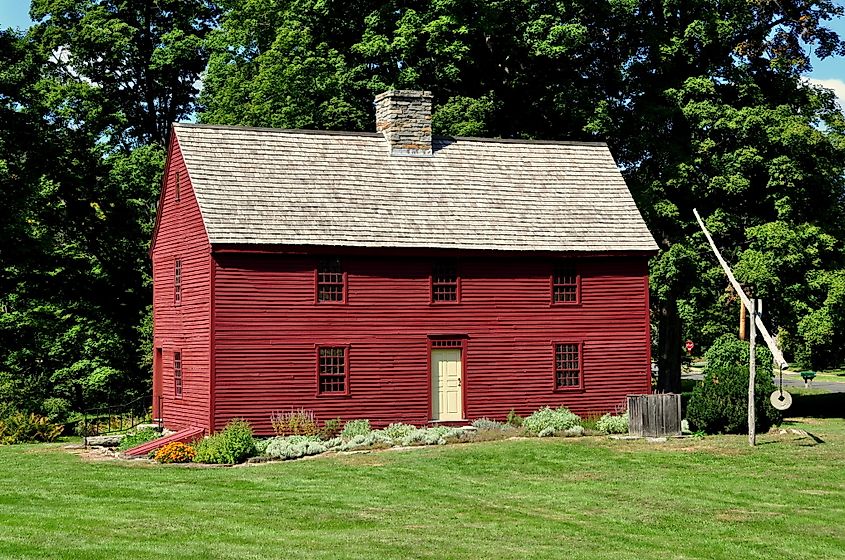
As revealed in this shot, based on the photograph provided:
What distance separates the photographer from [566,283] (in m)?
36.8

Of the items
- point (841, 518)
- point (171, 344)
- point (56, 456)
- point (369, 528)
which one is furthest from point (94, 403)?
point (841, 518)

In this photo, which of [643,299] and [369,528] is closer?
[369,528]

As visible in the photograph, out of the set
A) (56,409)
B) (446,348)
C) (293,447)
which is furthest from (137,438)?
(446,348)

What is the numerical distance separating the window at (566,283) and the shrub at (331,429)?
7.59 metres

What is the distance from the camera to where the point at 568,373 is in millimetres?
36531

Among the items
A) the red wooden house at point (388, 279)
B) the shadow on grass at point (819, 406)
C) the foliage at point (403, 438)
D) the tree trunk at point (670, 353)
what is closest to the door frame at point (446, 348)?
the red wooden house at point (388, 279)

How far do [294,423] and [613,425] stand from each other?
8.67 m

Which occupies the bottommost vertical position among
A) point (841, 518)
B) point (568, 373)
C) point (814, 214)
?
point (841, 518)

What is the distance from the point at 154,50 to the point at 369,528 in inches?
1360

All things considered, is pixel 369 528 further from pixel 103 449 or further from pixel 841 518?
pixel 103 449

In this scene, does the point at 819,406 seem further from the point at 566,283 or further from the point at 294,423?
the point at 294,423

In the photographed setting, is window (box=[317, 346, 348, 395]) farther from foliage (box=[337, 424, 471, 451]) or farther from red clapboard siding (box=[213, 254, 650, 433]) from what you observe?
foliage (box=[337, 424, 471, 451])

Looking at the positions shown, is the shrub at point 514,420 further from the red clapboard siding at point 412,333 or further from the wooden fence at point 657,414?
the wooden fence at point 657,414

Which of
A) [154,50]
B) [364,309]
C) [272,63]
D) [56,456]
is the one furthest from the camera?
[154,50]
